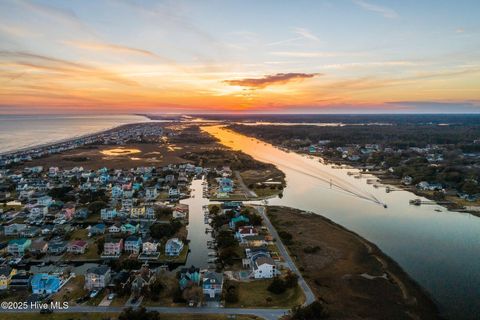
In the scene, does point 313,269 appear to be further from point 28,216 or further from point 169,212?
point 28,216

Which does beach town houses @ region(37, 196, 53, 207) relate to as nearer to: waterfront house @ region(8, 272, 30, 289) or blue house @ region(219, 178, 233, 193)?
waterfront house @ region(8, 272, 30, 289)

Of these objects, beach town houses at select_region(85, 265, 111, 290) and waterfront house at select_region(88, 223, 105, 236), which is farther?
waterfront house at select_region(88, 223, 105, 236)

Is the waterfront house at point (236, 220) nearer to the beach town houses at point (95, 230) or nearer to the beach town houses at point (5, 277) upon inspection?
the beach town houses at point (95, 230)

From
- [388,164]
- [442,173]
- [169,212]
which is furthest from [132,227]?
[388,164]

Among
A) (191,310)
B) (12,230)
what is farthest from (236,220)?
(12,230)

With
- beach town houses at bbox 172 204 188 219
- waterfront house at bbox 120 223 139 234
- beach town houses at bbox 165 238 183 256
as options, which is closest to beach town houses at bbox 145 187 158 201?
beach town houses at bbox 172 204 188 219

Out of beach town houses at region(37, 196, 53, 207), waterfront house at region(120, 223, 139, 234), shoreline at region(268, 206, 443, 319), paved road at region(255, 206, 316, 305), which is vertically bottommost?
shoreline at region(268, 206, 443, 319)

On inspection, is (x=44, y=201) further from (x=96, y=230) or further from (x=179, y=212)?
(x=179, y=212)

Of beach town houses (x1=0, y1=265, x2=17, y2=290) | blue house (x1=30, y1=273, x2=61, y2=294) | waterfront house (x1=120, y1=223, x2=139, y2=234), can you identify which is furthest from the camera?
waterfront house (x1=120, y1=223, x2=139, y2=234)
